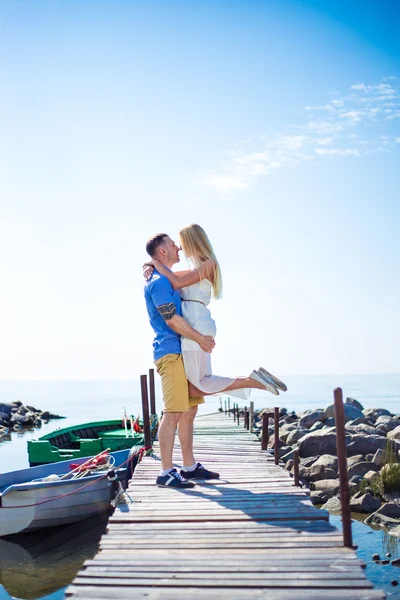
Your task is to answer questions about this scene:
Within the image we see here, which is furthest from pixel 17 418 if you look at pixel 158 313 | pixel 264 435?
pixel 158 313

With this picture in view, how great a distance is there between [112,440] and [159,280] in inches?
415

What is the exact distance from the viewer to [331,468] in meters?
14.5

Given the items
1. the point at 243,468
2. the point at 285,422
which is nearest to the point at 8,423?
the point at 285,422

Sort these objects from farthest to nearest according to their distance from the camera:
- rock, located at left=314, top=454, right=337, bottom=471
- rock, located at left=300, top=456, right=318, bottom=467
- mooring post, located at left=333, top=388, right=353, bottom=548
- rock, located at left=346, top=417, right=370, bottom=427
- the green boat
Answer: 1. rock, located at left=346, top=417, right=370, bottom=427
2. rock, located at left=300, top=456, right=318, bottom=467
3. the green boat
4. rock, located at left=314, top=454, right=337, bottom=471
5. mooring post, located at left=333, top=388, right=353, bottom=548

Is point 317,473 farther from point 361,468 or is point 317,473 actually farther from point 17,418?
point 17,418

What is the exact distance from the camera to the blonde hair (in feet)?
23.0

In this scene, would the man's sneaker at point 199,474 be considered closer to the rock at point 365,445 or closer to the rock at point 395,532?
Answer: the rock at point 395,532

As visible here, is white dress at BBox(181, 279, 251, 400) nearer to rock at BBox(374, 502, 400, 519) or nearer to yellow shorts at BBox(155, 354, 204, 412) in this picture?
yellow shorts at BBox(155, 354, 204, 412)

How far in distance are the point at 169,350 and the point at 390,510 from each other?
6.91 m

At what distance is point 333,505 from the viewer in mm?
12453

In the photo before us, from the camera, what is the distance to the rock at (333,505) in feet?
40.4

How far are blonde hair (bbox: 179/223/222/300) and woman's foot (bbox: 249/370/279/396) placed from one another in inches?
44.9

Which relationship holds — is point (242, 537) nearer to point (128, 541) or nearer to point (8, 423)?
point (128, 541)

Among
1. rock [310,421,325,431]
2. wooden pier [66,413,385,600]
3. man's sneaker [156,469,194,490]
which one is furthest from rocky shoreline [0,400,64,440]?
wooden pier [66,413,385,600]
